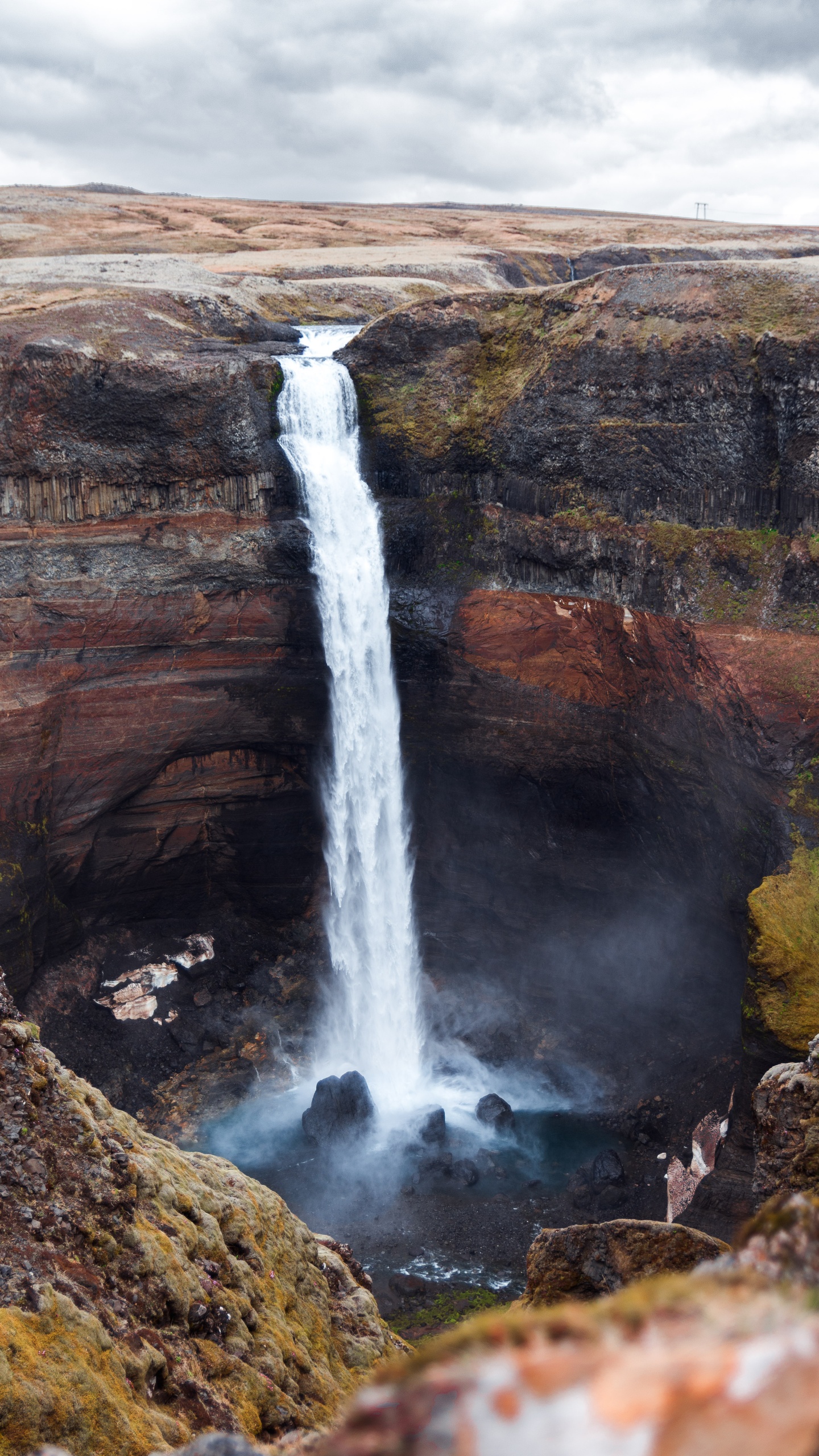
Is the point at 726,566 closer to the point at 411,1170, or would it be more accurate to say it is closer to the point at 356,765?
the point at 356,765

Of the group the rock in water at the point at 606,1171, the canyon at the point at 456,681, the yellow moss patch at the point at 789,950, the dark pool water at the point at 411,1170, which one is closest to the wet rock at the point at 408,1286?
the dark pool water at the point at 411,1170

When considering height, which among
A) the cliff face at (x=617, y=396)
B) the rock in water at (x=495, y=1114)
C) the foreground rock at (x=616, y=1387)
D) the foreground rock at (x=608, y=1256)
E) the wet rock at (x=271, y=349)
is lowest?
the rock in water at (x=495, y=1114)

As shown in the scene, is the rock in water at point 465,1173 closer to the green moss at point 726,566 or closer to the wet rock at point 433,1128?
the wet rock at point 433,1128

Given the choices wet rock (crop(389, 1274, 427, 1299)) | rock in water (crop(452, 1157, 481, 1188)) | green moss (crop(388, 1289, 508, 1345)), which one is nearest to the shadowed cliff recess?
rock in water (crop(452, 1157, 481, 1188))

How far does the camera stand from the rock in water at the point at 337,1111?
25469 mm

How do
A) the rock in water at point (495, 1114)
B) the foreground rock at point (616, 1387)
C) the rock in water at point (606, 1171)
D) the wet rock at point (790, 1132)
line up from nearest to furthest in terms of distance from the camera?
the foreground rock at point (616, 1387) < the wet rock at point (790, 1132) < the rock in water at point (606, 1171) < the rock in water at point (495, 1114)

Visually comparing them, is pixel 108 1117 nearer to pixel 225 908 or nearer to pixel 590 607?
pixel 590 607

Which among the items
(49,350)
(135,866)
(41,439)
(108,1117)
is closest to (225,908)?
(135,866)

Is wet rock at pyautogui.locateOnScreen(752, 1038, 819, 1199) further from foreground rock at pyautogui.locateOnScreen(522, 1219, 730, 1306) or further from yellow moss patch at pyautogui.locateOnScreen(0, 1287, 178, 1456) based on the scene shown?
yellow moss patch at pyautogui.locateOnScreen(0, 1287, 178, 1456)

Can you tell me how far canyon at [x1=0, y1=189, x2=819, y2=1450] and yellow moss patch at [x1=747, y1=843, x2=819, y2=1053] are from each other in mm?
290

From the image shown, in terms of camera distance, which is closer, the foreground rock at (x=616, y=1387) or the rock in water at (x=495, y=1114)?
the foreground rock at (x=616, y=1387)

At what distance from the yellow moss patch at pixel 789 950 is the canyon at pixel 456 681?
0.29 meters

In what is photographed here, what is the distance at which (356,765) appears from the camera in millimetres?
29312

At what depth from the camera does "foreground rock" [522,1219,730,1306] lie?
36.4ft
